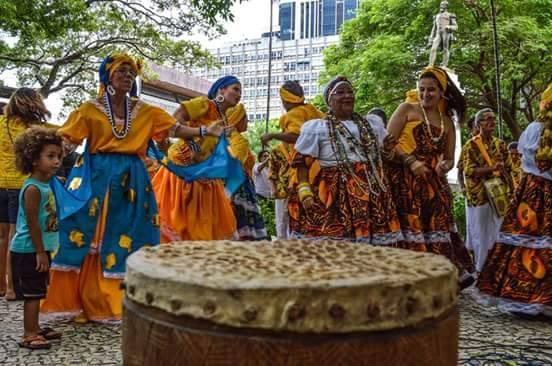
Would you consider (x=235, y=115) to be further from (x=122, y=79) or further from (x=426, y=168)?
(x=426, y=168)

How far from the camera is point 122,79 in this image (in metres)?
3.83

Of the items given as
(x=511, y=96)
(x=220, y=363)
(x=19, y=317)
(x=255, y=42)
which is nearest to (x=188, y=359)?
(x=220, y=363)

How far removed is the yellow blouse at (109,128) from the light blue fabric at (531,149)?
231 centimetres

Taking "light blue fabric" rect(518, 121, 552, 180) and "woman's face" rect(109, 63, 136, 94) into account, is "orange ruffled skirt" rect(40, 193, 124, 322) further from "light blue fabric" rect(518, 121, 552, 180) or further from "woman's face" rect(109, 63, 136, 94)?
"light blue fabric" rect(518, 121, 552, 180)

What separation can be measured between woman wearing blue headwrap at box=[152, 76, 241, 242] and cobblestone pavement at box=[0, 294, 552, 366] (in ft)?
3.80

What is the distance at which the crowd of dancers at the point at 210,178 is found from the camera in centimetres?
332

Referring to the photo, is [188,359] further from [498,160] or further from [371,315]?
[498,160]

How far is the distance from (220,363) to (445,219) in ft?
10.9

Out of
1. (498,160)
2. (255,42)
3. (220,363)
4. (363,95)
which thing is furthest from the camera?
(255,42)

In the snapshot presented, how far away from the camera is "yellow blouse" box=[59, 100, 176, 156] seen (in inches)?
144

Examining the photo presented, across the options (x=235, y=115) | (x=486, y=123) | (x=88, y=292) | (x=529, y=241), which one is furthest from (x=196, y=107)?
(x=486, y=123)

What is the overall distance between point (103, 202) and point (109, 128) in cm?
46

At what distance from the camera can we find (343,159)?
12.4ft

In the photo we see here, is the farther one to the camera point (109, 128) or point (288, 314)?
point (109, 128)
